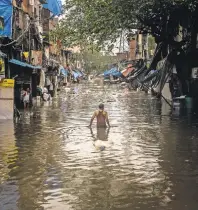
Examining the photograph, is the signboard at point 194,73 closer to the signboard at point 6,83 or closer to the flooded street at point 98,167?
the flooded street at point 98,167

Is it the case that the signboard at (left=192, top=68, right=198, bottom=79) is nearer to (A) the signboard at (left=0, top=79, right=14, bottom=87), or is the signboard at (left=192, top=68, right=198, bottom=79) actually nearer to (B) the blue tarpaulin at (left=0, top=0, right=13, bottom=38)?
(B) the blue tarpaulin at (left=0, top=0, right=13, bottom=38)

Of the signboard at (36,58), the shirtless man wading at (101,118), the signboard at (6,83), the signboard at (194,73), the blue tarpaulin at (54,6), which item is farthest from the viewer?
the blue tarpaulin at (54,6)

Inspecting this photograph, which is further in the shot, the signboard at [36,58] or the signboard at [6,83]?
the signboard at [36,58]

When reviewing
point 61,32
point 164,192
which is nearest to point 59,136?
point 164,192

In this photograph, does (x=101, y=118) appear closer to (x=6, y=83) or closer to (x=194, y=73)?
(x=6, y=83)

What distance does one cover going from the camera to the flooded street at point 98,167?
→ 8102 millimetres

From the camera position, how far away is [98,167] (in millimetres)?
10789

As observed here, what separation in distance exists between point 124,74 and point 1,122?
55.1 metres

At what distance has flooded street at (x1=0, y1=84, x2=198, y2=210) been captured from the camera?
26.6 ft

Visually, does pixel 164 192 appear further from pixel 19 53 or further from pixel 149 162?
pixel 19 53

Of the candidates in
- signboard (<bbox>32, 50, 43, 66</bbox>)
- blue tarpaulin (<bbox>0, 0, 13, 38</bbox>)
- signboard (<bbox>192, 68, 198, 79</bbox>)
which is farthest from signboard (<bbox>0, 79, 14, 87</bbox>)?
signboard (<bbox>32, 50, 43, 66</bbox>)

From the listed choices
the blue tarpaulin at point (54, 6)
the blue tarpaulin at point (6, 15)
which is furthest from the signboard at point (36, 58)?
the blue tarpaulin at point (54, 6)

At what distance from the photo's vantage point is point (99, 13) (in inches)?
934

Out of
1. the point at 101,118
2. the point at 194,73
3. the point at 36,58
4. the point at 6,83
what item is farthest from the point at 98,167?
the point at 36,58
